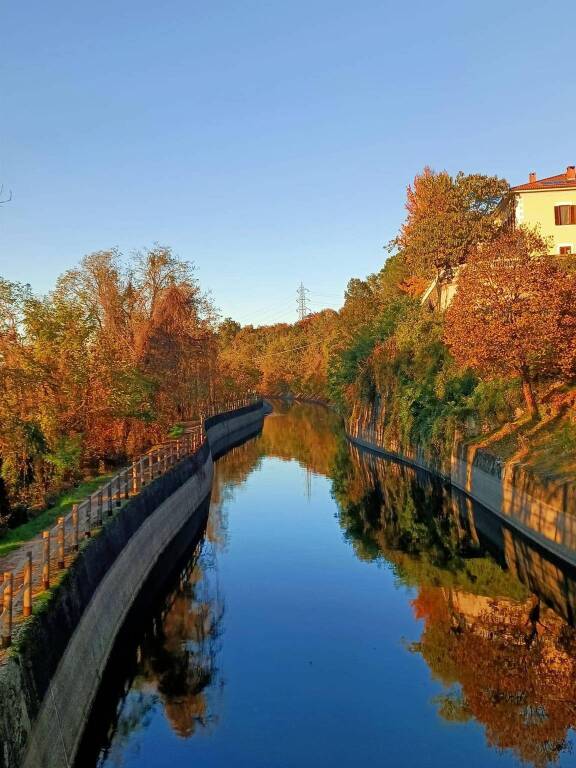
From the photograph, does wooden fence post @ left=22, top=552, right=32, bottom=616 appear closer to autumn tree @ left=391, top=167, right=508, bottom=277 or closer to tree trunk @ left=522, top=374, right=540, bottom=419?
tree trunk @ left=522, top=374, right=540, bottom=419

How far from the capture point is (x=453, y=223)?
56.7 metres

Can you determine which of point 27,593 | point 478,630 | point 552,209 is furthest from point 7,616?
point 552,209

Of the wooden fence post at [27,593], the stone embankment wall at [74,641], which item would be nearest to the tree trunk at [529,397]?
the stone embankment wall at [74,641]

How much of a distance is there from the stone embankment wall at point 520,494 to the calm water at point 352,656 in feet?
2.94

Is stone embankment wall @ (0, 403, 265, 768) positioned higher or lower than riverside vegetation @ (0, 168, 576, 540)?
lower

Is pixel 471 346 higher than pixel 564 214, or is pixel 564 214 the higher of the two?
pixel 564 214

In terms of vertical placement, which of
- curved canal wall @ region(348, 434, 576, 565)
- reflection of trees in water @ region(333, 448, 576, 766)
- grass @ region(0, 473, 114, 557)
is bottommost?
reflection of trees in water @ region(333, 448, 576, 766)

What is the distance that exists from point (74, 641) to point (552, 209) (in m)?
51.7

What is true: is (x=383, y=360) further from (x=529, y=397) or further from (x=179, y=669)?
(x=179, y=669)

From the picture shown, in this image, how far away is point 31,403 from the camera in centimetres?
2883

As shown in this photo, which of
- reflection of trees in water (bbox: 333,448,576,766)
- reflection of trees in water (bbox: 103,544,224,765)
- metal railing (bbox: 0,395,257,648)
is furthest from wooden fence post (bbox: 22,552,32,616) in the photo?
reflection of trees in water (bbox: 333,448,576,766)

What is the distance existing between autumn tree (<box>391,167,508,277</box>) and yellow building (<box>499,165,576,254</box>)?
12.5 feet

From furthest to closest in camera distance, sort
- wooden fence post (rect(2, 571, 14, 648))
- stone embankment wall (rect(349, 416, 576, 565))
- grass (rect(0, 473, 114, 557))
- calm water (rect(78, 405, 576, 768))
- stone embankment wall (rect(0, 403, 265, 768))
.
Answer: stone embankment wall (rect(349, 416, 576, 565)), grass (rect(0, 473, 114, 557)), calm water (rect(78, 405, 576, 768)), wooden fence post (rect(2, 571, 14, 648)), stone embankment wall (rect(0, 403, 265, 768))

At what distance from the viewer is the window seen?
2142 inches
